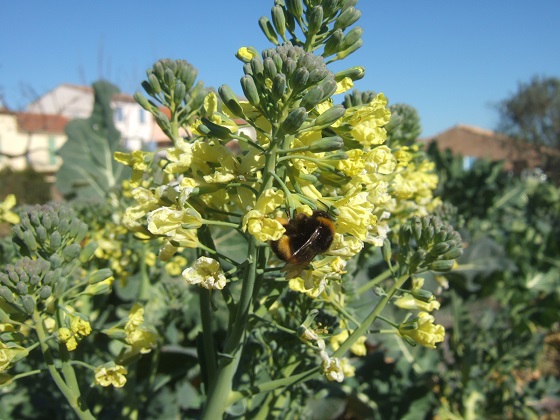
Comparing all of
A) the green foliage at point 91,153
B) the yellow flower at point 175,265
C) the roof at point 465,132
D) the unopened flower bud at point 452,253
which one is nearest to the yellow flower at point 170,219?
the unopened flower bud at point 452,253

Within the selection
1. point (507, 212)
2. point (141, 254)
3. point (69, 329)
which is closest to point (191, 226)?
point (69, 329)

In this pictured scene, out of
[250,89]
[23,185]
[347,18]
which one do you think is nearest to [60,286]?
[250,89]

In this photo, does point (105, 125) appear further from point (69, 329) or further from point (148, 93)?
point (69, 329)

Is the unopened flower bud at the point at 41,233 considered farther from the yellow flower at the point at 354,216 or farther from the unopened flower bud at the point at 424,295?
the unopened flower bud at the point at 424,295

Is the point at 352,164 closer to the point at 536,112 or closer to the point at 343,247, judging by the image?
the point at 343,247

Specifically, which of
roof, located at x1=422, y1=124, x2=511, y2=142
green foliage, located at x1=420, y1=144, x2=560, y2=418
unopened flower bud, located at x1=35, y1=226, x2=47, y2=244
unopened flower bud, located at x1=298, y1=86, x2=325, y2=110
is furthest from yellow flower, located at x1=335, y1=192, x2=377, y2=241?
roof, located at x1=422, y1=124, x2=511, y2=142
